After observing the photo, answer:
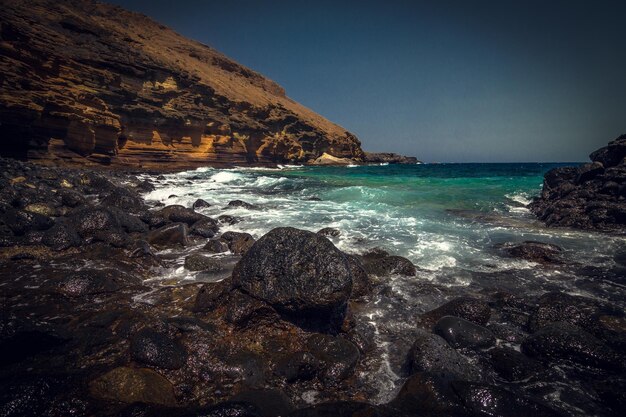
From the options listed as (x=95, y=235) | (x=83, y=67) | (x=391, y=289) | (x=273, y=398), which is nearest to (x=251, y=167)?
(x=83, y=67)

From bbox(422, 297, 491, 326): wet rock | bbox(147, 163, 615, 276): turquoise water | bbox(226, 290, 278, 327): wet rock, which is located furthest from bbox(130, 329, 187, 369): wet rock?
bbox(147, 163, 615, 276): turquoise water

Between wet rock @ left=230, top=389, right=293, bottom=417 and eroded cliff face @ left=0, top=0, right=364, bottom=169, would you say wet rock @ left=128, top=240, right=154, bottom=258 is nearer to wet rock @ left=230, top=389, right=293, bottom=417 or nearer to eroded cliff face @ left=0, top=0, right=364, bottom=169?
wet rock @ left=230, top=389, right=293, bottom=417

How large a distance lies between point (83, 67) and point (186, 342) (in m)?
27.1

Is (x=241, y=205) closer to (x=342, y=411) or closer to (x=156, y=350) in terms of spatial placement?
(x=156, y=350)

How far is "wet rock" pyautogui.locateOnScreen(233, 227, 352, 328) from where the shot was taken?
436 centimetres

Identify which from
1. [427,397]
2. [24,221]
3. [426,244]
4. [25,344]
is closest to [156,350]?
[25,344]

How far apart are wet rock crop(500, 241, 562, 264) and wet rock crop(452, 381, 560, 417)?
6156 mm

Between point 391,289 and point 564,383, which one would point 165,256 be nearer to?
point 391,289

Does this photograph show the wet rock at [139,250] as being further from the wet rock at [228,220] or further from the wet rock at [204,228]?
the wet rock at [228,220]

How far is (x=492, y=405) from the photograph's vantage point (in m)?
3.08

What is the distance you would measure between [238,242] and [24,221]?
5.29 meters

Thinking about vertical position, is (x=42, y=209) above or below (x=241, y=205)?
above

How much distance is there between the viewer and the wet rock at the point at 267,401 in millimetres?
3020

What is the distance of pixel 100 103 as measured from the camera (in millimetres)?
22719
